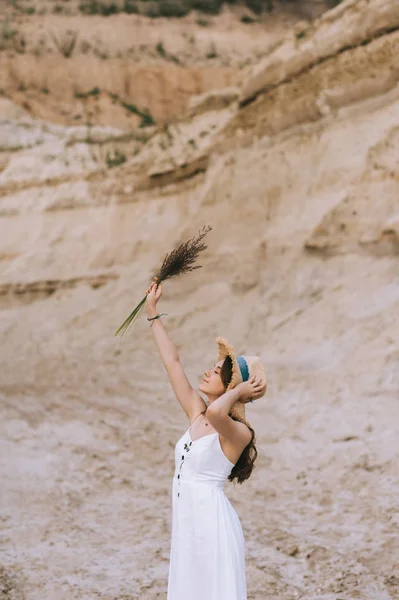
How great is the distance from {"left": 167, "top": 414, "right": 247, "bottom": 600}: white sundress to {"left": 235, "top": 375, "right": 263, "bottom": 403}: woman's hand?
19cm

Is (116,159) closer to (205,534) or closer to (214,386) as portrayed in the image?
(214,386)

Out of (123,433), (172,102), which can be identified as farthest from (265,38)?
(123,433)

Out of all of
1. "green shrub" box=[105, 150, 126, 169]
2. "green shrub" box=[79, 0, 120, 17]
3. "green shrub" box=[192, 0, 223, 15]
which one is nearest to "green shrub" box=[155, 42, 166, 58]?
"green shrub" box=[79, 0, 120, 17]

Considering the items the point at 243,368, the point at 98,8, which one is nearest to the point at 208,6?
the point at 98,8

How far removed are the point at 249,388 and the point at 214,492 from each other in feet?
1.43

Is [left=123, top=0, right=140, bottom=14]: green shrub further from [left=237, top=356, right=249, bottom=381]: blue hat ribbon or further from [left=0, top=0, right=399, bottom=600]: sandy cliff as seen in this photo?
[left=237, top=356, right=249, bottom=381]: blue hat ribbon

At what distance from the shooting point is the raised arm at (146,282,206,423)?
2990mm

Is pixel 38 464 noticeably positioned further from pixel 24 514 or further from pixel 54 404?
pixel 54 404

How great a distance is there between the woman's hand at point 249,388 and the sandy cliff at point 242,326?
1.80 metres

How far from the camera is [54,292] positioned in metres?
17.5

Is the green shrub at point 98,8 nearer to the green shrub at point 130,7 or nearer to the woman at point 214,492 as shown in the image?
the green shrub at point 130,7

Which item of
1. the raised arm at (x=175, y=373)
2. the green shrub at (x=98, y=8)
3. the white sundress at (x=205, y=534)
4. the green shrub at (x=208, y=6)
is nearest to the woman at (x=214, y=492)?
the white sundress at (x=205, y=534)

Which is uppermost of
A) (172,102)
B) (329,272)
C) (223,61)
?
(223,61)

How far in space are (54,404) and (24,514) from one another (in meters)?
3.81
